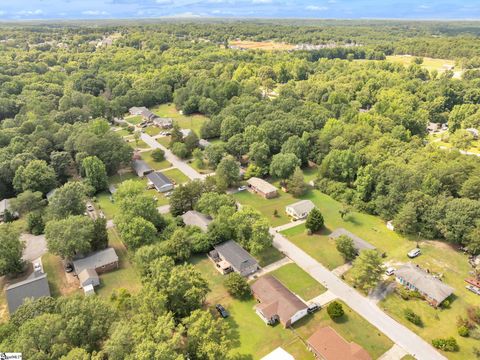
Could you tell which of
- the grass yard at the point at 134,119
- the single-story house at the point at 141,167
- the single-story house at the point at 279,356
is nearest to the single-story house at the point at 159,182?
the single-story house at the point at 141,167

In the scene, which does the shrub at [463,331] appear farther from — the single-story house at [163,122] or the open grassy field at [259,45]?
the open grassy field at [259,45]

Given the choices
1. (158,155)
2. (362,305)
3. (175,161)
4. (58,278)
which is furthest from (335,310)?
(158,155)

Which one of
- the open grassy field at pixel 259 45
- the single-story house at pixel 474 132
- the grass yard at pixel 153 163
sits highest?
the open grassy field at pixel 259 45

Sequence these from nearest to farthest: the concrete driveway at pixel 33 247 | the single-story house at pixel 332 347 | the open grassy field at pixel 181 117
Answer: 1. the single-story house at pixel 332 347
2. the concrete driveway at pixel 33 247
3. the open grassy field at pixel 181 117

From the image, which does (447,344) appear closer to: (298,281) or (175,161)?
(298,281)

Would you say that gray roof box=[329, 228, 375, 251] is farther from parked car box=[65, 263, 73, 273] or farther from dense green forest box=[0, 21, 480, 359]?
parked car box=[65, 263, 73, 273]

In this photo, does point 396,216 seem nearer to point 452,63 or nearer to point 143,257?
point 143,257

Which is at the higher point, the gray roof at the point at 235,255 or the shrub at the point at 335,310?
the gray roof at the point at 235,255
